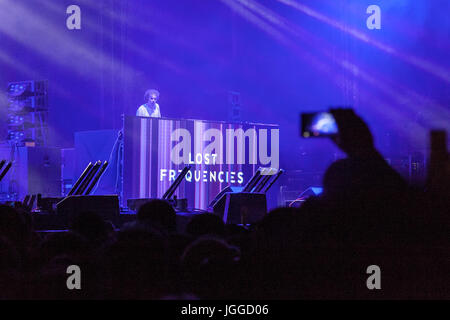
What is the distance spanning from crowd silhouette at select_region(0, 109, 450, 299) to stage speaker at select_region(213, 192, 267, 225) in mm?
5528

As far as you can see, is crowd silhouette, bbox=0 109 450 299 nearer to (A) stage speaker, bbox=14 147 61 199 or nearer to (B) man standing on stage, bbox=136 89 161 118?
(B) man standing on stage, bbox=136 89 161 118

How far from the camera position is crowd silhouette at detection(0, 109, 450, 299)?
280 centimetres

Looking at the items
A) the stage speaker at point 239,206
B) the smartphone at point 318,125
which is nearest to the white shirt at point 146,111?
the stage speaker at point 239,206

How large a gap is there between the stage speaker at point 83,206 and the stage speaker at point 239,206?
158cm

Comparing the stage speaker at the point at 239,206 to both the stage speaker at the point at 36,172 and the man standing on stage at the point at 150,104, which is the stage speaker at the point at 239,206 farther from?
the stage speaker at the point at 36,172

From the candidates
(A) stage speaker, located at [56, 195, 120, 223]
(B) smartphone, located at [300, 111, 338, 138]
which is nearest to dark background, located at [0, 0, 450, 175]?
(A) stage speaker, located at [56, 195, 120, 223]

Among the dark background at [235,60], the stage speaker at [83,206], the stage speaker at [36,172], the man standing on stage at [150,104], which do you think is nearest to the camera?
the stage speaker at [83,206]

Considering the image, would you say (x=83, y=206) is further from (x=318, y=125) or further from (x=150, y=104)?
(x=150, y=104)

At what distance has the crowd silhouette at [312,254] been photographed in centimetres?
280

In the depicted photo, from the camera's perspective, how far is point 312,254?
2979 millimetres

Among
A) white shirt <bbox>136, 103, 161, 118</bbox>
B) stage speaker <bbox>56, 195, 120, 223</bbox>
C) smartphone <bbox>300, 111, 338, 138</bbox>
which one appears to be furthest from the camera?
white shirt <bbox>136, 103, 161, 118</bbox>

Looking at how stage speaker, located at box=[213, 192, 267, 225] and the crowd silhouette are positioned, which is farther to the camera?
stage speaker, located at box=[213, 192, 267, 225]

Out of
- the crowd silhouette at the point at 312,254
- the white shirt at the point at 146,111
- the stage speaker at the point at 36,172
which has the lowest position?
the crowd silhouette at the point at 312,254
